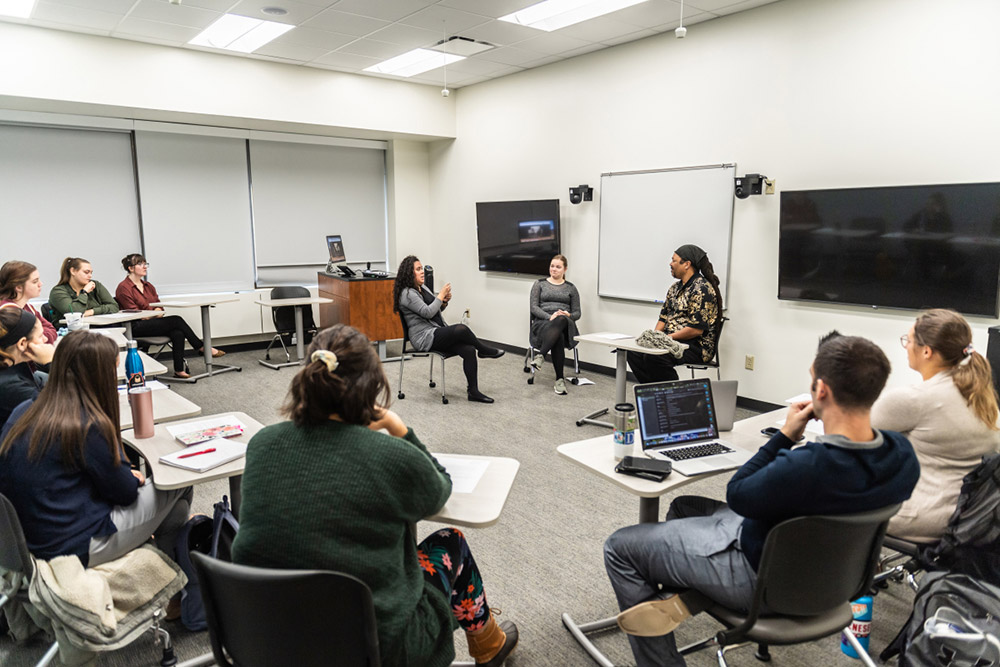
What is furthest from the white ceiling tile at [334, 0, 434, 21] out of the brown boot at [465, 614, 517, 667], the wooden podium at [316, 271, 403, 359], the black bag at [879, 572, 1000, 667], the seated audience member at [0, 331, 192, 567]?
the black bag at [879, 572, 1000, 667]

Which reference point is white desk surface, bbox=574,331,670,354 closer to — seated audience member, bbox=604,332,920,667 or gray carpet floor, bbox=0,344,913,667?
gray carpet floor, bbox=0,344,913,667

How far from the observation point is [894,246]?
405 centimetres

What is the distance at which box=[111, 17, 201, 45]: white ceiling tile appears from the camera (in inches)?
205

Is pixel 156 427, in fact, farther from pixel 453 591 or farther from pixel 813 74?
pixel 813 74

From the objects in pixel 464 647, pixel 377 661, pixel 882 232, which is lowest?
pixel 464 647

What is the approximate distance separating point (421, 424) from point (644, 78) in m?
3.56

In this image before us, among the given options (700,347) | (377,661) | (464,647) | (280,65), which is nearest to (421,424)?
(700,347)

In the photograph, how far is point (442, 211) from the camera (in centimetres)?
816

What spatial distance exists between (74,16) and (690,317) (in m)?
5.35

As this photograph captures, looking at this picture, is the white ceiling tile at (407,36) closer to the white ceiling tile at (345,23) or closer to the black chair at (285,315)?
the white ceiling tile at (345,23)

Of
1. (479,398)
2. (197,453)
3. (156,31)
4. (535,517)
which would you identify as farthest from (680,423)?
(156,31)

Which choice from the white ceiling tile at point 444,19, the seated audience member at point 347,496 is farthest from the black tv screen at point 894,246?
the seated audience member at point 347,496

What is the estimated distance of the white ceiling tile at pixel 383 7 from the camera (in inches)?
187

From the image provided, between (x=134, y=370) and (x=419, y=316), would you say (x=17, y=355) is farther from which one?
(x=419, y=316)
